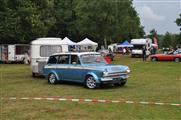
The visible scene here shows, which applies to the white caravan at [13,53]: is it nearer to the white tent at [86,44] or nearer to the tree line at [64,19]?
the tree line at [64,19]

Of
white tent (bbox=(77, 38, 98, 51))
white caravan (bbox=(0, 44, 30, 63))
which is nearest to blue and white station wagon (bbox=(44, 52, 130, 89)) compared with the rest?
white caravan (bbox=(0, 44, 30, 63))

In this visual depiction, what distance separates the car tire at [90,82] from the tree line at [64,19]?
25756 mm

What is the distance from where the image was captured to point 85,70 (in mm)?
18891

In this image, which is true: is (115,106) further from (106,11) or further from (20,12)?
(106,11)

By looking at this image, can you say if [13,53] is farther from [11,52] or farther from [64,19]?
[64,19]

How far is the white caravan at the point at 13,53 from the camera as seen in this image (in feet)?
161

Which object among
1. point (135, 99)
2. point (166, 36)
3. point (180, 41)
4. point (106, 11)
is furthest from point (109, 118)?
point (166, 36)

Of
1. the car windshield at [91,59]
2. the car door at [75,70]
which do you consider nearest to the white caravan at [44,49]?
the car door at [75,70]

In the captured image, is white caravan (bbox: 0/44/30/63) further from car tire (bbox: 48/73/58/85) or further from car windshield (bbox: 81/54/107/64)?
car windshield (bbox: 81/54/107/64)

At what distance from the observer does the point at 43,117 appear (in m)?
11.1

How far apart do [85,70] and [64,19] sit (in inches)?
2340

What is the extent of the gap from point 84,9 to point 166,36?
9382cm

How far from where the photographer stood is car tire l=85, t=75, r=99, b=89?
60.2ft

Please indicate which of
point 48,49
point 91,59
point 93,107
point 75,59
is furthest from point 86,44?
point 93,107
